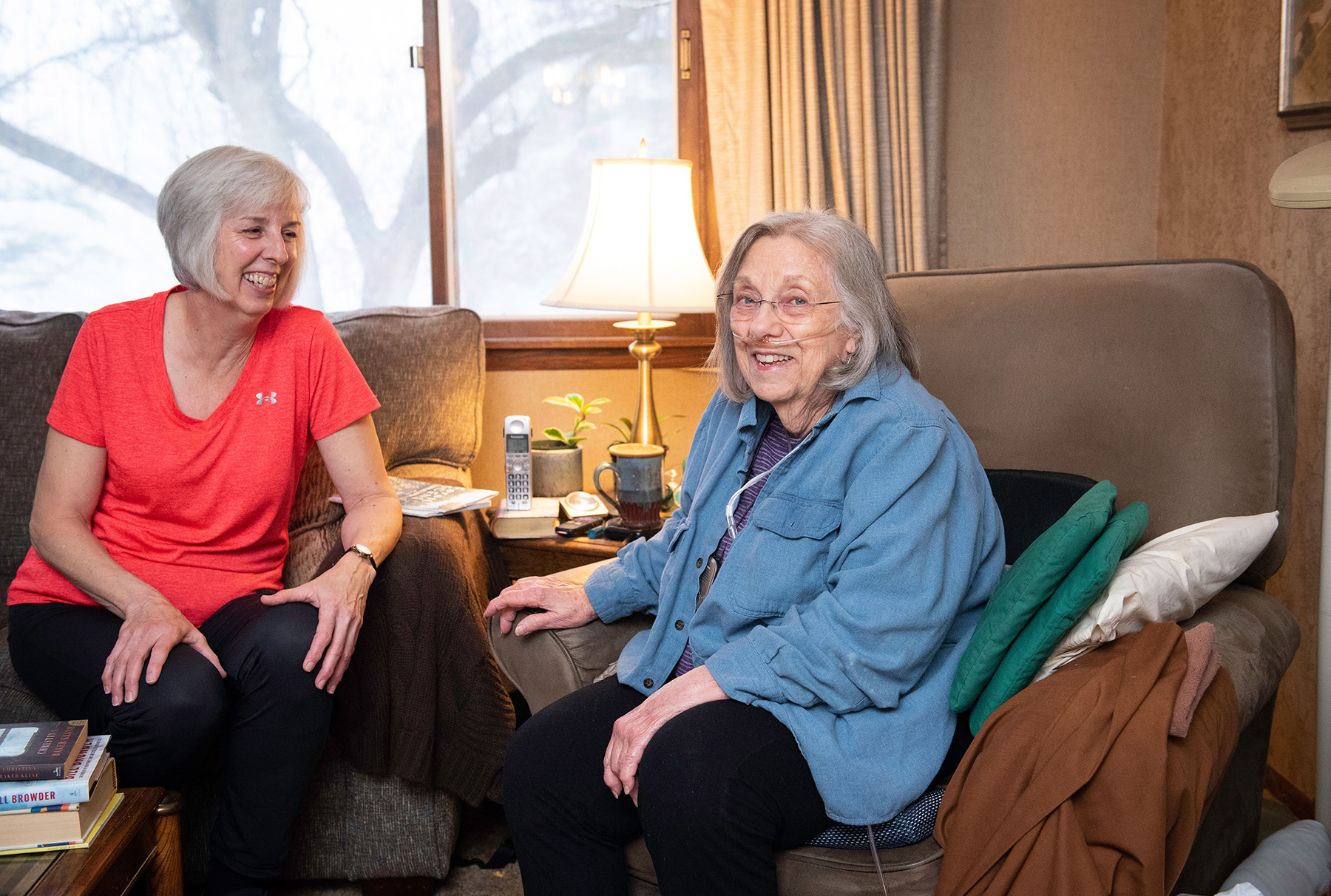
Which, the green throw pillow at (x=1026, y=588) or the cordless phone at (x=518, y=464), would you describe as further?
the cordless phone at (x=518, y=464)

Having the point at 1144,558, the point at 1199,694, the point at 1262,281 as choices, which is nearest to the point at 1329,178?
the point at 1262,281

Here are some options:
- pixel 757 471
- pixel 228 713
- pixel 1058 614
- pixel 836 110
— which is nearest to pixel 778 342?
pixel 757 471

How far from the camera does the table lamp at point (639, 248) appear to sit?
205 cm

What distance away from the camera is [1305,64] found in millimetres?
1881

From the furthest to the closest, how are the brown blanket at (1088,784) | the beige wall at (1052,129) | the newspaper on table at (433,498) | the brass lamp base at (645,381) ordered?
the beige wall at (1052,129) → the brass lamp base at (645,381) → the newspaper on table at (433,498) → the brown blanket at (1088,784)

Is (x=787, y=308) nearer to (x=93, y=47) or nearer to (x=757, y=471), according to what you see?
(x=757, y=471)

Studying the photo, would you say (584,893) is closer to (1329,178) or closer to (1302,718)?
(1329,178)

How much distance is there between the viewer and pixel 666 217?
2.11 m

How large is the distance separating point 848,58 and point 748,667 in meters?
1.77

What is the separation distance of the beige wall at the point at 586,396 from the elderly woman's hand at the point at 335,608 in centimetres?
113

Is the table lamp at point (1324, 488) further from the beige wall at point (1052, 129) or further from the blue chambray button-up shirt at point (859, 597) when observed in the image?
the beige wall at point (1052, 129)

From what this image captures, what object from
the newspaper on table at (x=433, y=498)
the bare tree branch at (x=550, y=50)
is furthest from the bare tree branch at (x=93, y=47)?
the newspaper on table at (x=433, y=498)

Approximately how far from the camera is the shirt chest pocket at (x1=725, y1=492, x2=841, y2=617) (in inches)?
48.6

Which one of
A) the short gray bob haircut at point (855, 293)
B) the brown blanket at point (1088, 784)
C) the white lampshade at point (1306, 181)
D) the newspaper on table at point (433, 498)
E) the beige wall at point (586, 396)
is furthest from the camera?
the beige wall at point (586, 396)
